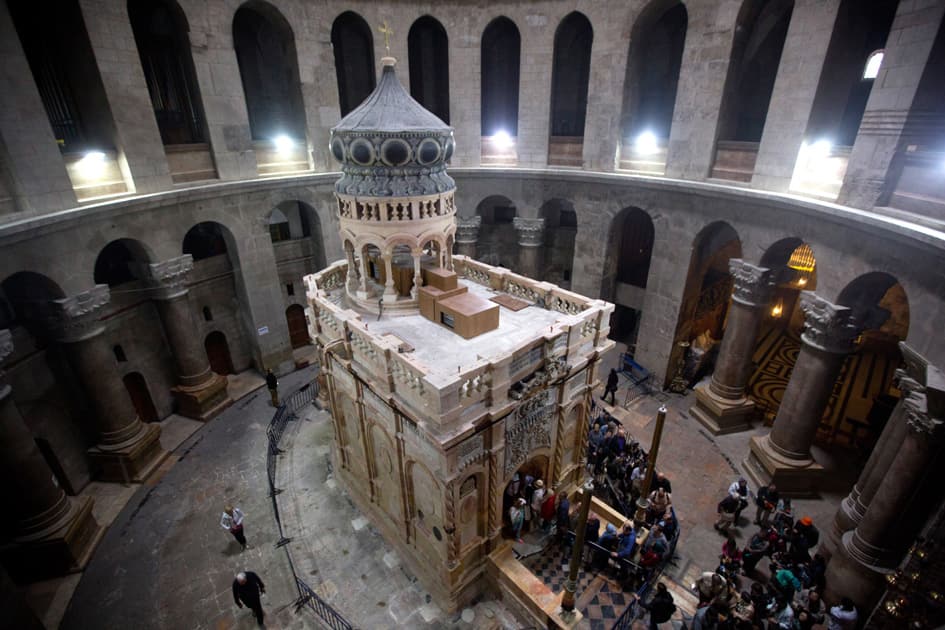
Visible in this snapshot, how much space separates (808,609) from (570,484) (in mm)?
6056

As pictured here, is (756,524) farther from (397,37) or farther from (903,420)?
(397,37)

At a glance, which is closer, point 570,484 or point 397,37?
point 570,484

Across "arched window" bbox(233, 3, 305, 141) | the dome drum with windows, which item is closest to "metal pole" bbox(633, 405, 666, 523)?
the dome drum with windows

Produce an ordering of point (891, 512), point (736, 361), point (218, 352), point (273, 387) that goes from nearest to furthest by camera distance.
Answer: point (891, 512), point (736, 361), point (273, 387), point (218, 352)

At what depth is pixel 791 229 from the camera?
45.3ft

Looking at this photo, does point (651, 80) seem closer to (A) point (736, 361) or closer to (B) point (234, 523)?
(A) point (736, 361)

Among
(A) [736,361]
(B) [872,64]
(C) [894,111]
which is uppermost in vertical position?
(B) [872,64]

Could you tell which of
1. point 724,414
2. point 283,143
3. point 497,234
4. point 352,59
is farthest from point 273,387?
point 724,414

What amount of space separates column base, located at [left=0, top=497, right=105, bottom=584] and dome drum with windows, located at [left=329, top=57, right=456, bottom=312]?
10.2 m

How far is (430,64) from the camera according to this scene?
22344mm

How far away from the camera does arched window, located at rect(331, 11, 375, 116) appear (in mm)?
20594

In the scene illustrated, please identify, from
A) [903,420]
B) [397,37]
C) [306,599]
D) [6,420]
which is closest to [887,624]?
[903,420]

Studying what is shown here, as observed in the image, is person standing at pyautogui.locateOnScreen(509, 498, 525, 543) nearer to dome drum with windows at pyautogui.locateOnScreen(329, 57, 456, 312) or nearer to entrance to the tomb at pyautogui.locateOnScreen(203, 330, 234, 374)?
dome drum with windows at pyautogui.locateOnScreen(329, 57, 456, 312)

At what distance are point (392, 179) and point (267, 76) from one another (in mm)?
12588
